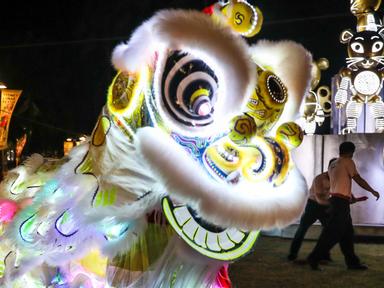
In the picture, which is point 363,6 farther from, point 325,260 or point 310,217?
point 325,260

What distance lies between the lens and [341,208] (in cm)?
587

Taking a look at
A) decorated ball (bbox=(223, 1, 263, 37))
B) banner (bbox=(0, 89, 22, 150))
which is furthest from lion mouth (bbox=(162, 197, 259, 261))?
banner (bbox=(0, 89, 22, 150))

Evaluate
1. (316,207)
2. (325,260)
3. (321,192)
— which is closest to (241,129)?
(321,192)

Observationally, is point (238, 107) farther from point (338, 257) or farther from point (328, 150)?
point (328, 150)

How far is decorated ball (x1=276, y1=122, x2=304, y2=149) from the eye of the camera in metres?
2.41

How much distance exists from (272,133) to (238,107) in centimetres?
37

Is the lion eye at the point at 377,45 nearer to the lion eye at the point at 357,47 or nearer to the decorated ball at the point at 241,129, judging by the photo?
the lion eye at the point at 357,47

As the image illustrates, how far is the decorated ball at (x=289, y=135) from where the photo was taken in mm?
2410

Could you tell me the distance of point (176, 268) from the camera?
2406 mm

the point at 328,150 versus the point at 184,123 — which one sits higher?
the point at 184,123

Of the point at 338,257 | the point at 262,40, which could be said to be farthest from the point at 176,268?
the point at 338,257

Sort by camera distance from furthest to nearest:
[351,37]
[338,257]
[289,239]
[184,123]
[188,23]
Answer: [351,37] < [289,239] < [338,257] < [184,123] < [188,23]

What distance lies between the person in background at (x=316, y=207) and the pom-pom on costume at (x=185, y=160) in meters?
4.06

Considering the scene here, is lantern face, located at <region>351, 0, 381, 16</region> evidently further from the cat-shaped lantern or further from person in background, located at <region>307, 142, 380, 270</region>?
person in background, located at <region>307, 142, 380, 270</region>
